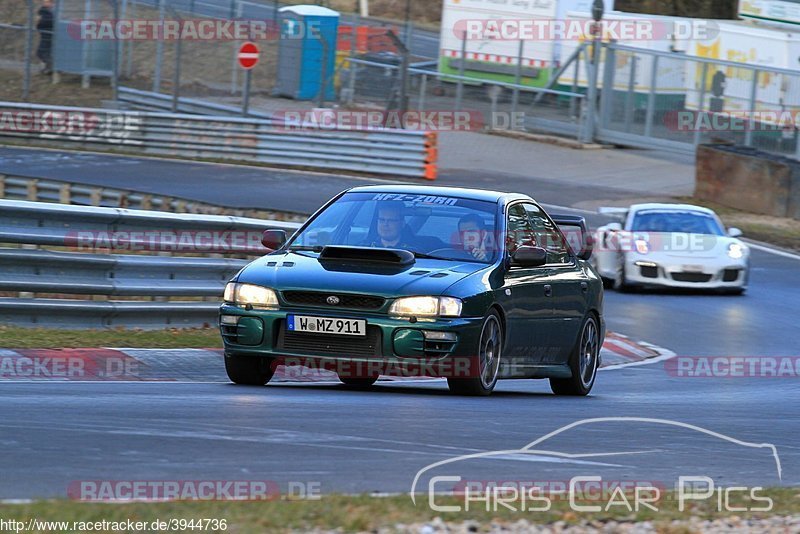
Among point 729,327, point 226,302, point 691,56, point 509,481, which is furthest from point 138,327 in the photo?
point 691,56

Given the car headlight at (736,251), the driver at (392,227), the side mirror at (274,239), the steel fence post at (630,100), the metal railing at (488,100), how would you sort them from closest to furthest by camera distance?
the driver at (392,227)
the side mirror at (274,239)
the car headlight at (736,251)
the steel fence post at (630,100)
the metal railing at (488,100)

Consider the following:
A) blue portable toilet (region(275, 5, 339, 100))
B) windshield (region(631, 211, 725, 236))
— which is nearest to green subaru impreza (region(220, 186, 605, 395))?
windshield (region(631, 211, 725, 236))

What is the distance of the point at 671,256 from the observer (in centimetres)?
1997

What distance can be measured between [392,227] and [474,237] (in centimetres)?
54

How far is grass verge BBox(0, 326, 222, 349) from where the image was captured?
11.0m

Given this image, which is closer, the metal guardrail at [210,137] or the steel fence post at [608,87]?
the metal guardrail at [210,137]

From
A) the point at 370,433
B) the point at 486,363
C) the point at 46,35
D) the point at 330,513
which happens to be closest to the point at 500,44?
the point at 46,35

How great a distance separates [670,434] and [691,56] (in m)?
27.2

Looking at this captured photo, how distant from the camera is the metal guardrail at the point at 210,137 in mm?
30875

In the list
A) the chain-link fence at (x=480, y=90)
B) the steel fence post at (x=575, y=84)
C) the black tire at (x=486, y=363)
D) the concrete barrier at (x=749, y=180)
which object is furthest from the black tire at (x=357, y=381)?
the steel fence post at (x=575, y=84)

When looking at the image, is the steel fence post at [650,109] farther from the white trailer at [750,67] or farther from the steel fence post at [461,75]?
the steel fence post at [461,75]

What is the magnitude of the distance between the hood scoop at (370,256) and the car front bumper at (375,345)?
0.51 m

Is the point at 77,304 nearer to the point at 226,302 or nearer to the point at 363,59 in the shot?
the point at 226,302

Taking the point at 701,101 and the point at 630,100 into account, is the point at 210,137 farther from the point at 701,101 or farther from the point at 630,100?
the point at 701,101
